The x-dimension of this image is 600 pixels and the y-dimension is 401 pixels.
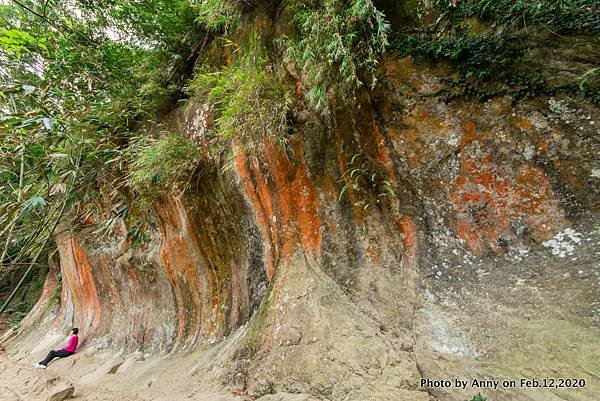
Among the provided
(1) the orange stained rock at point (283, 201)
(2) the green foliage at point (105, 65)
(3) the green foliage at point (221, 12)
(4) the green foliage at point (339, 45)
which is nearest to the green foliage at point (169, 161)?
(2) the green foliage at point (105, 65)

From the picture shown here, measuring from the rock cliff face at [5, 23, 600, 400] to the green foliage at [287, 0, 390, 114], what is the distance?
40 centimetres

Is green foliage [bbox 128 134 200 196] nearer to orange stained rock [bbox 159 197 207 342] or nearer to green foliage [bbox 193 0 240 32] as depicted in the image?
orange stained rock [bbox 159 197 207 342]

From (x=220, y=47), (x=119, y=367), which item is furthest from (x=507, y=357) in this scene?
(x=119, y=367)

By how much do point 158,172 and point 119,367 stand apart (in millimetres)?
4457

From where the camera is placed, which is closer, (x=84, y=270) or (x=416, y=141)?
(x=416, y=141)

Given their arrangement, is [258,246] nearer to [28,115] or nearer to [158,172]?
[158,172]

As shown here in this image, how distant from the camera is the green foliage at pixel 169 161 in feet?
17.7

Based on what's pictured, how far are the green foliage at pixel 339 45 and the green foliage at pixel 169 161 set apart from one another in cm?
255

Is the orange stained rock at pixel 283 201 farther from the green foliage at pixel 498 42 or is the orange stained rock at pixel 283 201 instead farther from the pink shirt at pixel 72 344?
the pink shirt at pixel 72 344

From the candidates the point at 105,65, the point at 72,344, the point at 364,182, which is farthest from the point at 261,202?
the point at 72,344

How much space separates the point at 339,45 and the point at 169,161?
3417 millimetres

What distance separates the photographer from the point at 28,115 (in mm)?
4148

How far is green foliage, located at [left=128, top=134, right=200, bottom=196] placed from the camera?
5.41 meters

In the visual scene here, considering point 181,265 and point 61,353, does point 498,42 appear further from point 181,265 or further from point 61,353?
point 61,353
